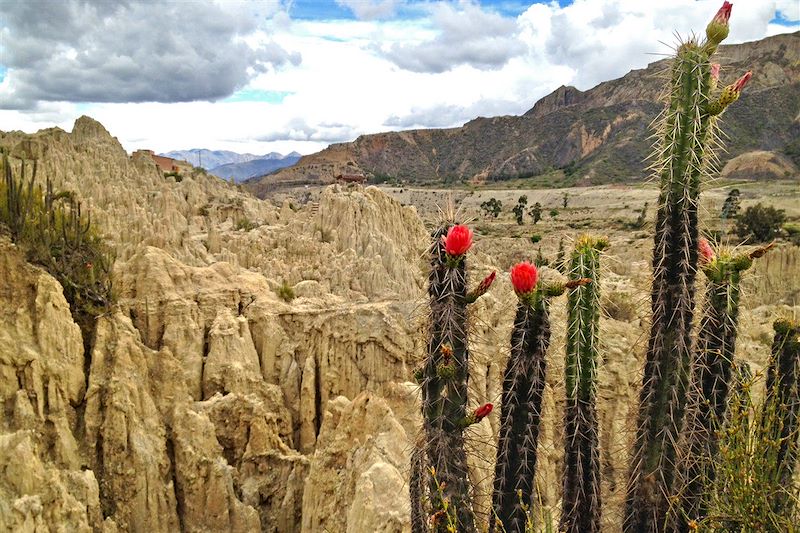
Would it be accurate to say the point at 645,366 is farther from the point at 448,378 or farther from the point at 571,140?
the point at 571,140

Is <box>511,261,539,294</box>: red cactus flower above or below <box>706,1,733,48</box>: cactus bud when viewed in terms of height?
below

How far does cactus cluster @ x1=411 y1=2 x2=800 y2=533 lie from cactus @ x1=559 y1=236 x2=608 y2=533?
0.04 ft

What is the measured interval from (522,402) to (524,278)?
1.17 meters

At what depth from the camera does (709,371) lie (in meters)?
5.81

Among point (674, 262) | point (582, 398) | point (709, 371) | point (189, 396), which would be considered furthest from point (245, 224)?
point (674, 262)

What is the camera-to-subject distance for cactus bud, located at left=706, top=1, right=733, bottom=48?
4.84 m

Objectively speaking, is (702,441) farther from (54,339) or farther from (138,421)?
(54,339)

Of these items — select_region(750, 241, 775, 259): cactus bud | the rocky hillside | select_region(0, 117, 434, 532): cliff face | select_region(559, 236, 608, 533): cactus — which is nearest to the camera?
select_region(750, 241, 775, 259): cactus bud

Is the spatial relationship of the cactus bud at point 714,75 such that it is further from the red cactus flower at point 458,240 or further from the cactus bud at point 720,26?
the red cactus flower at point 458,240

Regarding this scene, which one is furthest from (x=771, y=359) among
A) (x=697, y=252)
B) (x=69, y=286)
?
(x=69, y=286)

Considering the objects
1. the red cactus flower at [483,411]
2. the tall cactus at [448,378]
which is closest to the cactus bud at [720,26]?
the tall cactus at [448,378]

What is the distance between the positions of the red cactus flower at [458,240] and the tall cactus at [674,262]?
1.86m

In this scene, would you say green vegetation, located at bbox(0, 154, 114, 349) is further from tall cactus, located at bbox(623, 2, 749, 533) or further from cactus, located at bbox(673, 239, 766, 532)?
cactus, located at bbox(673, 239, 766, 532)

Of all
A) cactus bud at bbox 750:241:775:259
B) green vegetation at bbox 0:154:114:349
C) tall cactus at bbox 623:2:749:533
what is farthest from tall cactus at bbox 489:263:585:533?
green vegetation at bbox 0:154:114:349
